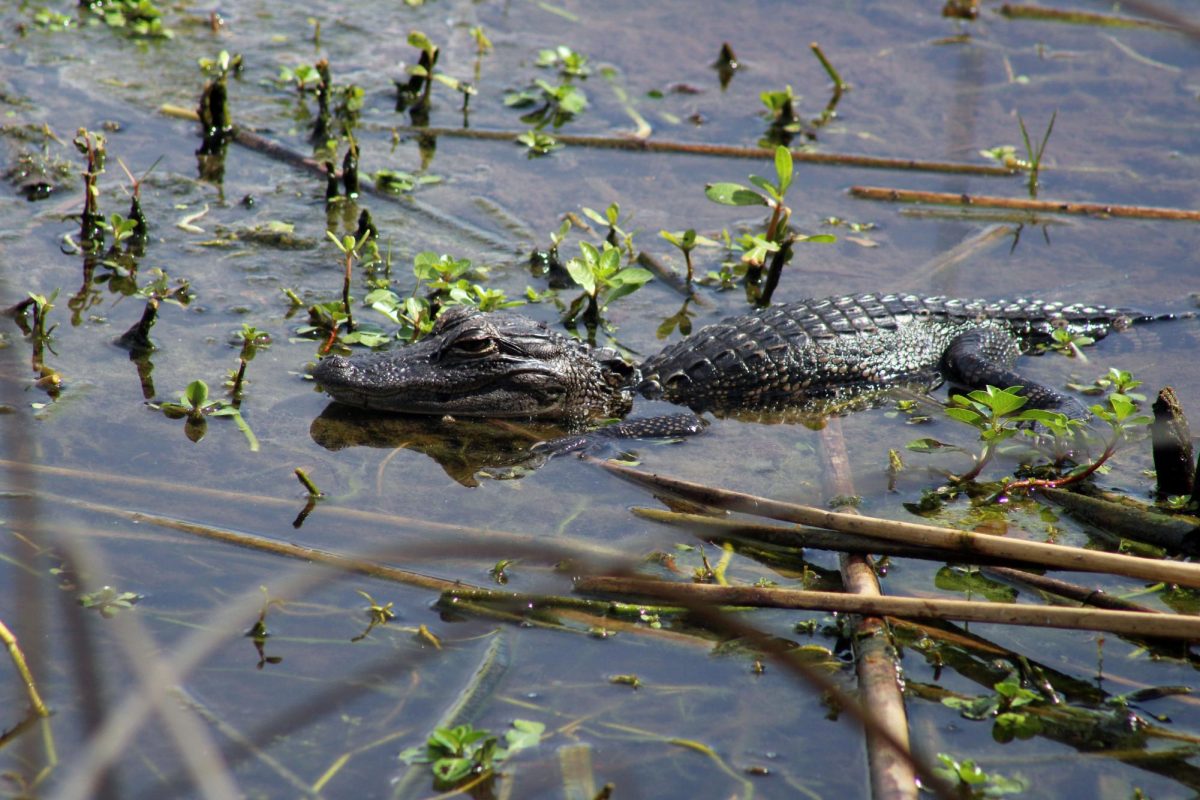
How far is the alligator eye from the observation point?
5.49 metres

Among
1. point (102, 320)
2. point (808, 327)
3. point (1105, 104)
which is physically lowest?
point (102, 320)

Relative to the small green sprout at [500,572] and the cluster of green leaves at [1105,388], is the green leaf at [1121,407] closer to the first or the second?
the cluster of green leaves at [1105,388]

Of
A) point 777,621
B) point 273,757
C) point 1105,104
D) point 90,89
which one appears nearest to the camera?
point 273,757

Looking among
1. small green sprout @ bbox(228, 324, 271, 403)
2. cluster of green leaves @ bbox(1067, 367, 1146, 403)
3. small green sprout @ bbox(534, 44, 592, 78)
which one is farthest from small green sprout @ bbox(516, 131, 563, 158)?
cluster of green leaves @ bbox(1067, 367, 1146, 403)

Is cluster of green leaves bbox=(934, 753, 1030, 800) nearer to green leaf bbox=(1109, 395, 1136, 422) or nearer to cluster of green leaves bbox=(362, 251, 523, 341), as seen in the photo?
green leaf bbox=(1109, 395, 1136, 422)

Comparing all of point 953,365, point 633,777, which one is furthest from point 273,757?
point 953,365

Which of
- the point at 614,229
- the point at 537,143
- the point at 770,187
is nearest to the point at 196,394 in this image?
the point at 614,229

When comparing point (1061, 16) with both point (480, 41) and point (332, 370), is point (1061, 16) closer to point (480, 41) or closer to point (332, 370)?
point (480, 41)

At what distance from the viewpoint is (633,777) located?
3281 mm

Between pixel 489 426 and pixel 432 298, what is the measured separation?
3.11 ft

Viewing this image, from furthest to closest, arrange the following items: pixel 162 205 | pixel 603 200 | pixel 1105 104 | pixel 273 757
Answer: pixel 1105 104
pixel 603 200
pixel 162 205
pixel 273 757

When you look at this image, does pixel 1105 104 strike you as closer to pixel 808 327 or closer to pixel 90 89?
pixel 808 327

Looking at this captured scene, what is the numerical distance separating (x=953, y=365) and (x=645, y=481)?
2.17 m

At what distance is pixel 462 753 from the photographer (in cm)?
321
